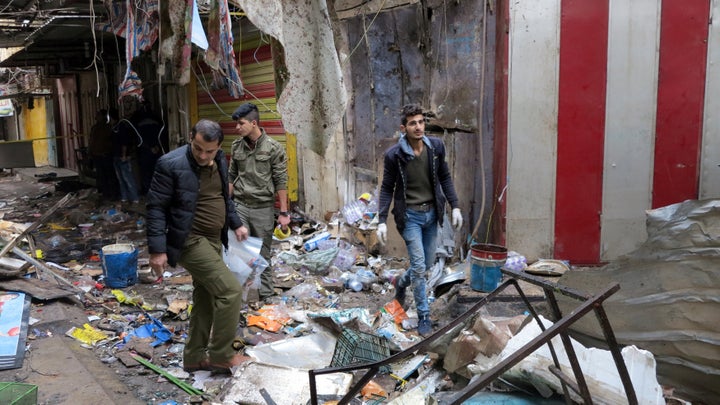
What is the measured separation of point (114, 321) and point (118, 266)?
4.07 ft

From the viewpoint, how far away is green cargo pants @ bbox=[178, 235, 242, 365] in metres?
4.20

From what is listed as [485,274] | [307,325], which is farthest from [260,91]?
[485,274]

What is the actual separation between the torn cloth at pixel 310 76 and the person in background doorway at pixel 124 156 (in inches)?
401

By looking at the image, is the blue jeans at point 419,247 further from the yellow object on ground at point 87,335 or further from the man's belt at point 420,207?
the yellow object on ground at point 87,335

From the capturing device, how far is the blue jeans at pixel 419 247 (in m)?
5.10

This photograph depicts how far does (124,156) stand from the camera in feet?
41.0

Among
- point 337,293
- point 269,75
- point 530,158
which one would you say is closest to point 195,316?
point 337,293

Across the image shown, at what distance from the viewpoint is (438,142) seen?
520cm

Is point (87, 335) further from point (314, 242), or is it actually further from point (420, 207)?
point (314, 242)

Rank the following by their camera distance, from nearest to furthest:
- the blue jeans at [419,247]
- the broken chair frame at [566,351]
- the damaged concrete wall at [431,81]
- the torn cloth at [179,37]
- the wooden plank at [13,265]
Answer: the broken chair frame at [566,351], the torn cloth at [179,37], the blue jeans at [419,247], the wooden plank at [13,265], the damaged concrete wall at [431,81]

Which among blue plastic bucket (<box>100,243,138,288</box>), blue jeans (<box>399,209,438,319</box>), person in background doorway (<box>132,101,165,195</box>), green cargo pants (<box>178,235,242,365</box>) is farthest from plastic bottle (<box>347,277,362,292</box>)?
person in background doorway (<box>132,101,165,195</box>)

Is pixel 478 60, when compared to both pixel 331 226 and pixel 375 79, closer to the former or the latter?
pixel 375 79

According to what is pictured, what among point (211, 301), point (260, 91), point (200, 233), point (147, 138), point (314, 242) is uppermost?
point (260, 91)

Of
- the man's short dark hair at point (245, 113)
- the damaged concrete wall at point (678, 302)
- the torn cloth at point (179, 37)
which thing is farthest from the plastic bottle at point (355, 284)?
the torn cloth at point (179, 37)
